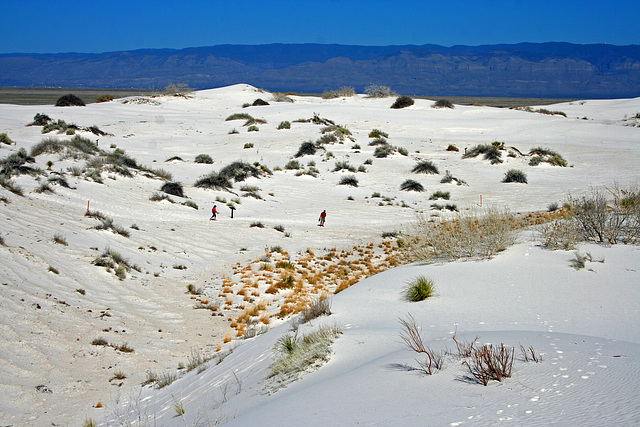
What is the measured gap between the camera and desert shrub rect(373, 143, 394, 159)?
29.1 meters

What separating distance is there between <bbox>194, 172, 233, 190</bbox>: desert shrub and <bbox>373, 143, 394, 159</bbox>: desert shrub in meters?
11.3

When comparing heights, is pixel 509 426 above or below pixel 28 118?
below

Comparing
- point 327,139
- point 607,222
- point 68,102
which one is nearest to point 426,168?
point 327,139

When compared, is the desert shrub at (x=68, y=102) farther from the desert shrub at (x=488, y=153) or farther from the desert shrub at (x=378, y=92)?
the desert shrub at (x=488, y=153)

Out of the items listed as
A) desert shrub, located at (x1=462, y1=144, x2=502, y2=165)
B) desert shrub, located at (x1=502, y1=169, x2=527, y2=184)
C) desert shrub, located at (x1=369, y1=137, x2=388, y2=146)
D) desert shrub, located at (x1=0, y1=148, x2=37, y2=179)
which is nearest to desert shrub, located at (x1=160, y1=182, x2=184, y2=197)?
desert shrub, located at (x1=0, y1=148, x2=37, y2=179)

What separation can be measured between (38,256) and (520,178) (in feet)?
70.3

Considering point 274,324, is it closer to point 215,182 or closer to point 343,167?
point 215,182

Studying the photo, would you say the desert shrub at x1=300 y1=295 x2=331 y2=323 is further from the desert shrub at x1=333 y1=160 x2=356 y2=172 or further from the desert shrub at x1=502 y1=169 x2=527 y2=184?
the desert shrub at x1=502 y1=169 x2=527 y2=184

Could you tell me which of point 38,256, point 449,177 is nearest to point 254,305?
point 38,256

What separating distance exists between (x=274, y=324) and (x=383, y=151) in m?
22.1

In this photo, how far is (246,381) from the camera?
5.05 meters

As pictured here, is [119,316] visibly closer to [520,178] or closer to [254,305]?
[254,305]

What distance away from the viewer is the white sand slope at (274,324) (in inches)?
133

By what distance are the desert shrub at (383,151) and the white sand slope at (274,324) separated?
306 inches
